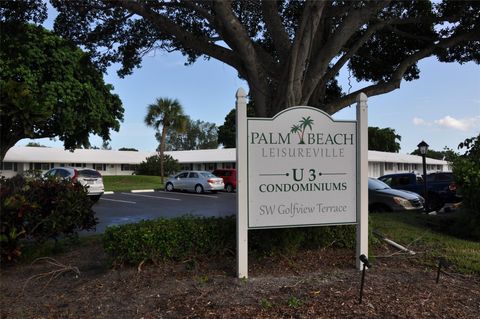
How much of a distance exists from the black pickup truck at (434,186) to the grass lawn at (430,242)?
7.71 m

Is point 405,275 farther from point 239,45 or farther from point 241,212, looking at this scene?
point 239,45

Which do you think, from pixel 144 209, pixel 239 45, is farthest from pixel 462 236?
pixel 144 209

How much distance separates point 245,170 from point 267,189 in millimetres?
386

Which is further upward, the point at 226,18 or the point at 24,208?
the point at 226,18

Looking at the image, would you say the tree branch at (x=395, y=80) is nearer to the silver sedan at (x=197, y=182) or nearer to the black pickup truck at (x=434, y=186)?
the black pickup truck at (x=434, y=186)

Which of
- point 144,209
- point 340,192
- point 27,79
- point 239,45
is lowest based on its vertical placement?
point 144,209

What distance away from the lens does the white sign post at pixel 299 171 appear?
5.48 meters

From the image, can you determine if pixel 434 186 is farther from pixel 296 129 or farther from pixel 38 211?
pixel 38 211

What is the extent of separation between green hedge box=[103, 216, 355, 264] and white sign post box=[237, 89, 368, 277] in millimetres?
605

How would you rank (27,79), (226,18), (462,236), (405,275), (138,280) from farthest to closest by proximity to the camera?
(27,79) < (462,236) < (226,18) < (405,275) < (138,280)

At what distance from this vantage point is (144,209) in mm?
17734

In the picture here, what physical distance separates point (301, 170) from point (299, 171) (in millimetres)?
28

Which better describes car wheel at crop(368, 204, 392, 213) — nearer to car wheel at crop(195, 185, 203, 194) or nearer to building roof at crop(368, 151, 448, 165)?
→ car wheel at crop(195, 185, 203, 194)

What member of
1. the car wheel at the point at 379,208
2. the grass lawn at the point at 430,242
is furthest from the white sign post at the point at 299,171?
the car wheel at the point at 379,208
